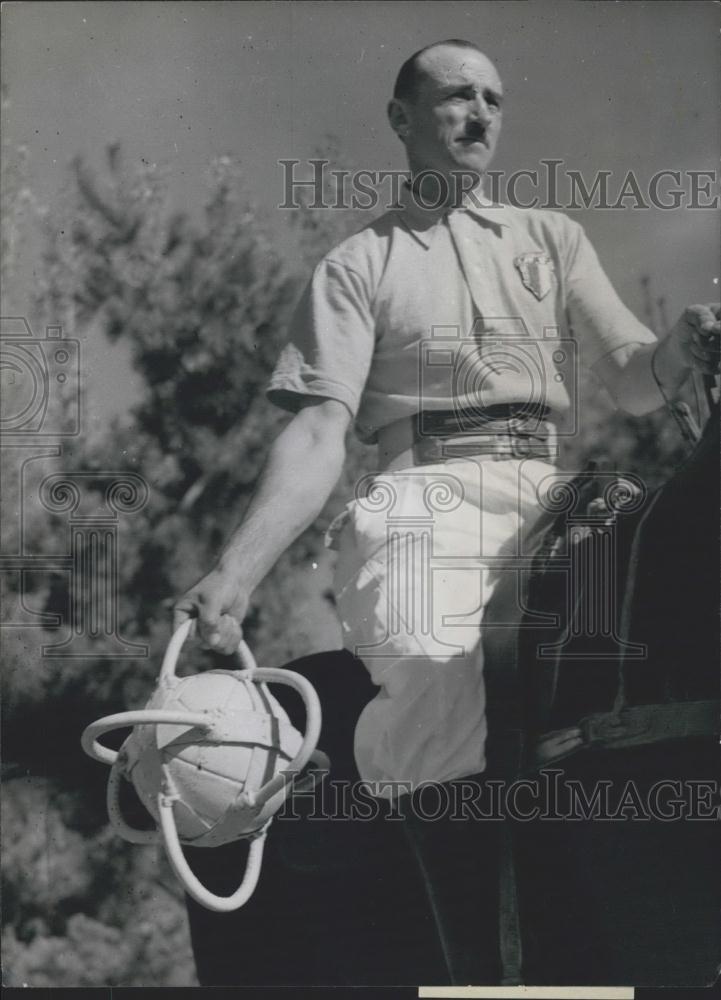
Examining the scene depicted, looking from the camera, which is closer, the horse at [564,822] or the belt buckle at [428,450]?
the horse at [564,822]

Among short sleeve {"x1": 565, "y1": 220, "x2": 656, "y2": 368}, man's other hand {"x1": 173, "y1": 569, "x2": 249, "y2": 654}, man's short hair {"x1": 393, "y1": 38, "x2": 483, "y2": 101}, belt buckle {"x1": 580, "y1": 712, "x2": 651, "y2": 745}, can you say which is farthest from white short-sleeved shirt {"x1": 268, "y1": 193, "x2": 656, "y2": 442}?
belt buckle {"x1": 580, "y1": 712, "x2": 651, "y2": 745}

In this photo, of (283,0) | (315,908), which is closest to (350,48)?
(283,0)

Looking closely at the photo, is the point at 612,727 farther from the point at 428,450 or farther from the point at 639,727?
the point at 428,450

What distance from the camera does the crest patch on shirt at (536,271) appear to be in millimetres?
3555

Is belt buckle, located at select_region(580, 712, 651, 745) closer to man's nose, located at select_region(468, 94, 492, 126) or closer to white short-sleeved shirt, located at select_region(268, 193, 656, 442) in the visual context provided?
white short-sleeved shirt, located at select_region(268, 193, 656, 442)

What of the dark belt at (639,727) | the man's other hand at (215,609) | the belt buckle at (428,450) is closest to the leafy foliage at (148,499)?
the man's other hand at (215,609)

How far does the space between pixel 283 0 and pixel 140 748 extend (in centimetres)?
186

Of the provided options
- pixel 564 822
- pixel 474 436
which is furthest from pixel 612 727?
pixel 474 436

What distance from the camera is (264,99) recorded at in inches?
141

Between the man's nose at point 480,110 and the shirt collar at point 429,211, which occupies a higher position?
the man's nose at point 480,110

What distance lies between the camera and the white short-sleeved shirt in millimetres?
3506

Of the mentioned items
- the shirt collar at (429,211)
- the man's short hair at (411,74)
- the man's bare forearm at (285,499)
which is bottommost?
the man's bare forearm at (285,499)

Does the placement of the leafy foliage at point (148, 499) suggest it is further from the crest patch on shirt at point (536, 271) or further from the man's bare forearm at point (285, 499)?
the crest patch on shirt at point (536, 271)

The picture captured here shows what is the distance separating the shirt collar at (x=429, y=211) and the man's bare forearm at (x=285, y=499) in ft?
1.78
